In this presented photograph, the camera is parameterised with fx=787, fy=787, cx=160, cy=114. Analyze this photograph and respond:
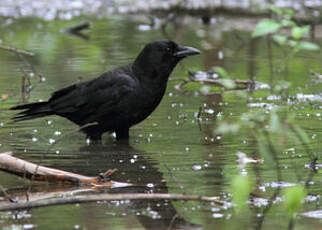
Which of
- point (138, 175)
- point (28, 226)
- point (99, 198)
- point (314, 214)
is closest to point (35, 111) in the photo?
point (138, 175)

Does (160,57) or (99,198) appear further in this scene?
(160,57)

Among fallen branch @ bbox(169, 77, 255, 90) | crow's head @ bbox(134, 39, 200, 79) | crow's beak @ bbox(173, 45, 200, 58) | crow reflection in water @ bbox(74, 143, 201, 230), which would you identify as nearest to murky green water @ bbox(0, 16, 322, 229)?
crow reflection in water @ bbox(74, 143, 201, 230)

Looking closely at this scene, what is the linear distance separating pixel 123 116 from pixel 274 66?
4.25 meters

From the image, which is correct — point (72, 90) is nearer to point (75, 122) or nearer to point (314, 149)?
point (75, 122)

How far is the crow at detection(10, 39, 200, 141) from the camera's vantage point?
23.0 feet

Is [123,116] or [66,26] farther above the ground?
[123,116]

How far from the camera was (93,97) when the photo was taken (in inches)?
287

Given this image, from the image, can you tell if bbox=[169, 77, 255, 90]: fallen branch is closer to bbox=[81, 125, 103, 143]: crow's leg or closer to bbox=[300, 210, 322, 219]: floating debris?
bbox=[81, 125, 103, 143]: crow's leg

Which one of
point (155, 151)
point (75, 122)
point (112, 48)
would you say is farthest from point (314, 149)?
point (112, 48)

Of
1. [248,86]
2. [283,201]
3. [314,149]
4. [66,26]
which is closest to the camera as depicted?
[283,201]

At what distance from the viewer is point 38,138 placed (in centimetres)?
716

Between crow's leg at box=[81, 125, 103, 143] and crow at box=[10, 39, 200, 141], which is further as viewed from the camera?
crow's leg at box=[81, 125, 103, 143]

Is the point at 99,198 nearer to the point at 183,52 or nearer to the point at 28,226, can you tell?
the point at 28,226

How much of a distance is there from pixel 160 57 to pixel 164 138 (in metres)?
0.76
